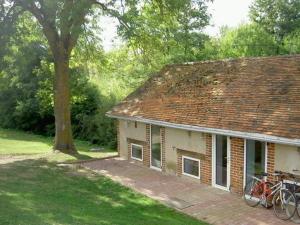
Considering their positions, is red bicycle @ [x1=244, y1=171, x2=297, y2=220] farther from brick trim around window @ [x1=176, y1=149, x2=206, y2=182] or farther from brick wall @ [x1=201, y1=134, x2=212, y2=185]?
brick trim around window @ [x1=176, y1=149, x2=206, y2=182]

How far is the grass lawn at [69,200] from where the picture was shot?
11041 mm

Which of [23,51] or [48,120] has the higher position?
[23,51]

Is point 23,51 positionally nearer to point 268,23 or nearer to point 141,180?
point 141,180

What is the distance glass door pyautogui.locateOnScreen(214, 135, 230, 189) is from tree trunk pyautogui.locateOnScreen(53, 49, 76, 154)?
10013mm

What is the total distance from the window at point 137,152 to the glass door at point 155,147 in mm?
1004

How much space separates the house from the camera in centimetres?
1273

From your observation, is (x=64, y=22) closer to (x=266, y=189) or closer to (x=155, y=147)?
(x=155, y=147)

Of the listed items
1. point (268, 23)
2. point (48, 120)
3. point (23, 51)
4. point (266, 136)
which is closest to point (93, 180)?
point (266, 136)

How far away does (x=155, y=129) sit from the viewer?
699 inches

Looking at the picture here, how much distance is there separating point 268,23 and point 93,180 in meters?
32.7

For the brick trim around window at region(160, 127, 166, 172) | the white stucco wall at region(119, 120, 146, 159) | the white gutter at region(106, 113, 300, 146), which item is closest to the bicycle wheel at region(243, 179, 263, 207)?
the white gutter at region(106, 113, 300, 146)

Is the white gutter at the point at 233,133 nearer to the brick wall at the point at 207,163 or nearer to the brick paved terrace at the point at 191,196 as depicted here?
the brick wall at the point at 207,163

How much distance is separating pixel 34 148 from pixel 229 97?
54.6 feet

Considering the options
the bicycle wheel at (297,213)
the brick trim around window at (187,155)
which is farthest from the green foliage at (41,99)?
the bicycle wheel at (297,213)
